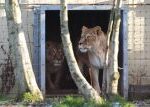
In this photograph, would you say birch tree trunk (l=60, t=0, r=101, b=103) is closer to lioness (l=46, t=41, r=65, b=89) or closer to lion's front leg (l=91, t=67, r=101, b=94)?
lion's front leg (l=91, t=67, r=101, b=94)

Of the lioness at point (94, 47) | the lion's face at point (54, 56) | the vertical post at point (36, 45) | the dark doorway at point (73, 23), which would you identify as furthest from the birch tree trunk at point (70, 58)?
the dark doorway at point (73, 23)

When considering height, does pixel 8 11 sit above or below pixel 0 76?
above

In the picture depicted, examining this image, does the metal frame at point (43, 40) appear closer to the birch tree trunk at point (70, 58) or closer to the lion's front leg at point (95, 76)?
the lion's front leg at point (95, 76)

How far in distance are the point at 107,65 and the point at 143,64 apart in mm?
2095

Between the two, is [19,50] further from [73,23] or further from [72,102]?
[73,23]

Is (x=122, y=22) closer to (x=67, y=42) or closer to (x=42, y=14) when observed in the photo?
(x=42, y=14)

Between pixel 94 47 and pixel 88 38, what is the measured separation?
29cm

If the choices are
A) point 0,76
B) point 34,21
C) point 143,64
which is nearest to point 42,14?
point 34,21

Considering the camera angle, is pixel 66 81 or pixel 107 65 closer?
pixel 107 65

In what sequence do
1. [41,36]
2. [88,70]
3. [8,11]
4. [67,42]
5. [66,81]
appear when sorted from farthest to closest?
[66,81]
[88,70]
[41,36]
[8,11]
[67,42]

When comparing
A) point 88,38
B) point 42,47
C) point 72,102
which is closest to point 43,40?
point 42,47

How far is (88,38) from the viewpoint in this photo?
12.4 metres

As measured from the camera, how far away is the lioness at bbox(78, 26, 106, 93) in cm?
1238

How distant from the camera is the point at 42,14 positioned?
1213 centimetres
